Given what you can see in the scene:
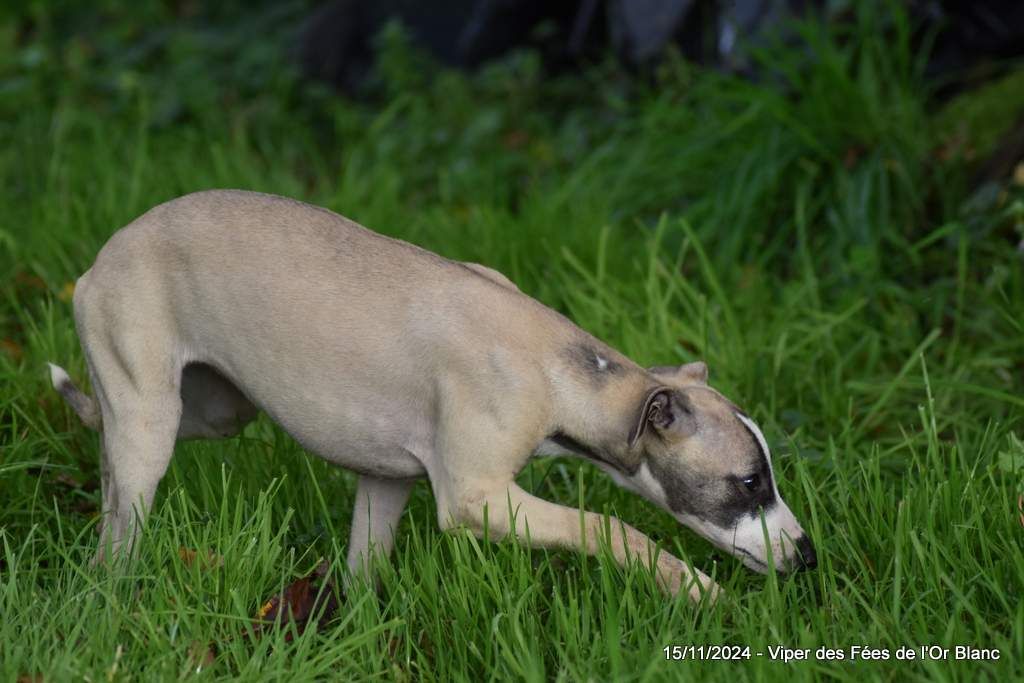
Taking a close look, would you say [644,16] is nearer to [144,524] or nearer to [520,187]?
[520,187]

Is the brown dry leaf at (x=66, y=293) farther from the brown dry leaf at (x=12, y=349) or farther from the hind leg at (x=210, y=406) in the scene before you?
the hind leg at (x=210, y=406)

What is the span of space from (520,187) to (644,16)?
119 cm

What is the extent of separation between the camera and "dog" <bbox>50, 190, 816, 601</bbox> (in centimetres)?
358

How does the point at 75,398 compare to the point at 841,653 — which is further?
the point at 75,398

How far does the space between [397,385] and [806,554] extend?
115 centimetres

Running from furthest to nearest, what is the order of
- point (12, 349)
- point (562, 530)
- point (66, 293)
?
point (66, 293), point (12, 349), point (562, 530)

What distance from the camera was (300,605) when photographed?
146 inches

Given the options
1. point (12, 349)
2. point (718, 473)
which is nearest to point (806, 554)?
point (718, 473)

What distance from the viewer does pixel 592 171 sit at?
22.9 feet

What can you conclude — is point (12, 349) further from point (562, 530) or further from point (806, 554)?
point (806, 554)

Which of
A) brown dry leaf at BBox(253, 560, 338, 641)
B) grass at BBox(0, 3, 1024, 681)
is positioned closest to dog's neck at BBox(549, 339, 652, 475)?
grass at BBox(0, 3, 1024, 681)

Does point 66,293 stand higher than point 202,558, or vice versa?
point 202,558

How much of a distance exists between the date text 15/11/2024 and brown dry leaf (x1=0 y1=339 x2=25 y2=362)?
2.84 m

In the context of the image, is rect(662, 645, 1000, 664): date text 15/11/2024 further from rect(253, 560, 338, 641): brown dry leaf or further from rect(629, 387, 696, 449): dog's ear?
rect(253, 560, 338, 641): brown dry leaf
